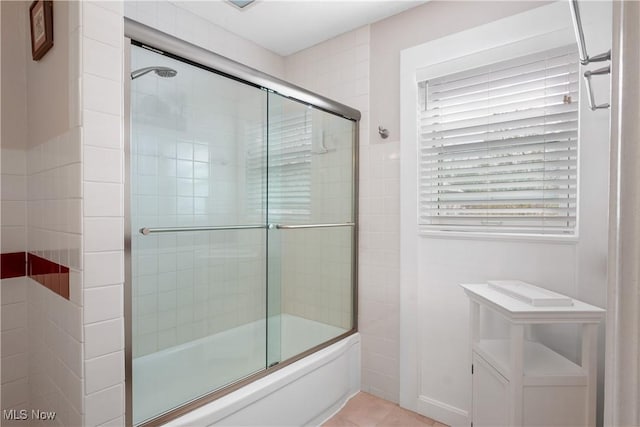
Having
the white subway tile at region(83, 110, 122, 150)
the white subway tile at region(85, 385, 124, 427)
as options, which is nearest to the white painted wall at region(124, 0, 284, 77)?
the white subway tile at region(83, 110, 122, 150)

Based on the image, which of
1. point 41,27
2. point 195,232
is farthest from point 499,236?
point 41,27

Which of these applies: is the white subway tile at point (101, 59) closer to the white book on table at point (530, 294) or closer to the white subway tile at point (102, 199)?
the white subway tile at point (102, 199)

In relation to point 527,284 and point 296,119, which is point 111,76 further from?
point 527,284

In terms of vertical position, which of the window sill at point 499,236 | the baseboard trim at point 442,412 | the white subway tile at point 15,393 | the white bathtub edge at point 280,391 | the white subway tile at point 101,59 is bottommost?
the baseboard trim at point 442,412

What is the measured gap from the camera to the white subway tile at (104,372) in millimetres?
1032

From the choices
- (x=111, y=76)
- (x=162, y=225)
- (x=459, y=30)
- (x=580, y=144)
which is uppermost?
(x=459, y=30)

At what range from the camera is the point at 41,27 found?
1212mm

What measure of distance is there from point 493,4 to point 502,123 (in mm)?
616

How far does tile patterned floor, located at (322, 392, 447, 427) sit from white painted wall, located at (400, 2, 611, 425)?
0.22 ft

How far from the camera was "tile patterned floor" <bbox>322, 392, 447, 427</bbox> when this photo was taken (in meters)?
1.94

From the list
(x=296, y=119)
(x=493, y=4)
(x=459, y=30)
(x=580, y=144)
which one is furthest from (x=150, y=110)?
(x=580, y=144)

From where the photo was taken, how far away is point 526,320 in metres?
1.28

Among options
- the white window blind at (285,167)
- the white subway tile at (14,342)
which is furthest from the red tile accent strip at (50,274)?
the white window blind at (285,167)

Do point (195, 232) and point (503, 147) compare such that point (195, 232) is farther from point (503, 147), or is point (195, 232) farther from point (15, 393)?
point (503, 147)
